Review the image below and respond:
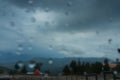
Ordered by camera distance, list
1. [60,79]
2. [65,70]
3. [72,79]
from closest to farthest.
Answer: [72,79], [60,79], [65,70]

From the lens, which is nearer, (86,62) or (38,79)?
(38,79)

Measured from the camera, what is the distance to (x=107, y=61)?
26.5 meters

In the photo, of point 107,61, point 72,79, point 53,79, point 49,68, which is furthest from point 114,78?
point 49,68

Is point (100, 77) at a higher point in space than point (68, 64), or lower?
lower

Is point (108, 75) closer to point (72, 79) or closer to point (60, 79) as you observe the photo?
point (72, 79)

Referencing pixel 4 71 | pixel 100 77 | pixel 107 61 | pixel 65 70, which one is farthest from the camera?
pixel 4 71

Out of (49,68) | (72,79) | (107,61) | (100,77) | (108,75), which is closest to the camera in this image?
(108,75)

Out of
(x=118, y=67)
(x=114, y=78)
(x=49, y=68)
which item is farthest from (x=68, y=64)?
(x=114, y=78)

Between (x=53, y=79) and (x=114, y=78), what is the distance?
23.0 meters

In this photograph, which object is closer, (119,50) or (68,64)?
(119,50)

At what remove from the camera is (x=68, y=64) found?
55.6 meters

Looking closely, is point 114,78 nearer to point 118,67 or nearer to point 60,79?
point 118,67

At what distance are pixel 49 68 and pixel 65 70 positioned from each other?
1359 cm

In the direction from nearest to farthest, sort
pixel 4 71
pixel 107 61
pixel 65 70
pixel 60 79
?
pixel 107 61
pixel 60 79
pixel 65 70
pixel 4 71
